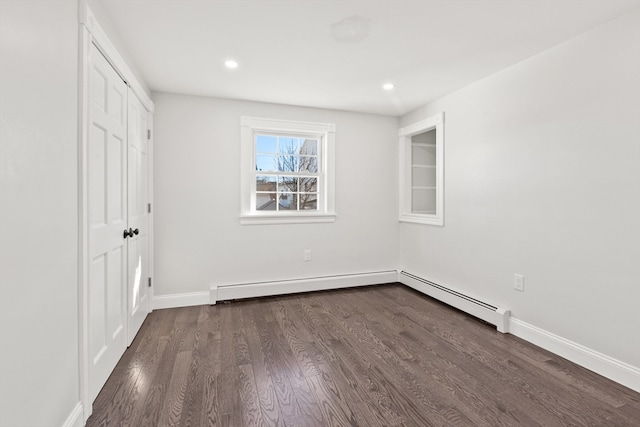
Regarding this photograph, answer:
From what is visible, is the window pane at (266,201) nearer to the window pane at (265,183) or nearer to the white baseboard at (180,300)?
the window pane at (265,183)

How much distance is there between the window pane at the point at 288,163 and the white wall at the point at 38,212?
2506 mm

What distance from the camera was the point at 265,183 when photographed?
3824 millimetres

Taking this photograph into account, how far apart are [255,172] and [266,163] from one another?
0.20 meters

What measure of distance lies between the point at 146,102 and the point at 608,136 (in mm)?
3793

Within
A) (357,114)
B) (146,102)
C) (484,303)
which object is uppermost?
(357,114)

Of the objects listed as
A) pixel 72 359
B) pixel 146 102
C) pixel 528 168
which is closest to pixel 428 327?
pixel 528 168

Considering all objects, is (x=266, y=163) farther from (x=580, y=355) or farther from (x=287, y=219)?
(x=580, y=355)

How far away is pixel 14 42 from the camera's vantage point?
3.41 ft

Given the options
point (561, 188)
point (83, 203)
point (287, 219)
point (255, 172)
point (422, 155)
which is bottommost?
point (287, 219)

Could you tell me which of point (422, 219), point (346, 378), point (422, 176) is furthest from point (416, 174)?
point (346, 378)

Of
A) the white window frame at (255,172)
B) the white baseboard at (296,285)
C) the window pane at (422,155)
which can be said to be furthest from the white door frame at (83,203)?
the window pane at (422,155)

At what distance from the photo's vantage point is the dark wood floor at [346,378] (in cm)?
165

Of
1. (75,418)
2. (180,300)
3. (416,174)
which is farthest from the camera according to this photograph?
(416,174)

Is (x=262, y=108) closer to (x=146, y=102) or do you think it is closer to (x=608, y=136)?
(x=146, y=102)
